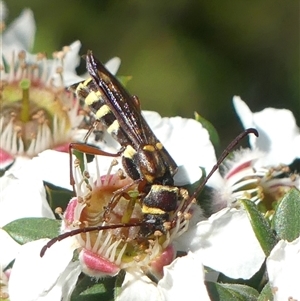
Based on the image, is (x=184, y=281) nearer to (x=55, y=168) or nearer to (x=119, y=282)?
(x=119, y=282)

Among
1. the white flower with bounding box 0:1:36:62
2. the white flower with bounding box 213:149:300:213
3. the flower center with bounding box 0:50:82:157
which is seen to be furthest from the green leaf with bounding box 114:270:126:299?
the white flower with bounding box 0:1:36:62

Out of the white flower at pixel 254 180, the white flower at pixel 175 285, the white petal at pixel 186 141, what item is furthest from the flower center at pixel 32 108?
the white flower at pixel 175 285

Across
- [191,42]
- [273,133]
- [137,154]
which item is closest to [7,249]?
[137,154]

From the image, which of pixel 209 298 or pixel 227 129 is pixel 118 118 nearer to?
pixel 209 298

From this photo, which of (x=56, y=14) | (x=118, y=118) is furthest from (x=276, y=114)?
(x=56, y=14)

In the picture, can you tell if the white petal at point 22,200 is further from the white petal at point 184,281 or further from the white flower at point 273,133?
the white flower at point 273,133

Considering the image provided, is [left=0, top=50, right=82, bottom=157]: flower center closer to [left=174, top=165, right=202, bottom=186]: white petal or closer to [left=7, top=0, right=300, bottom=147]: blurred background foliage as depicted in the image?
[left=174, top=165, right=202, bottom=186]: white petal

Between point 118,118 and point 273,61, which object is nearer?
point 118,118
